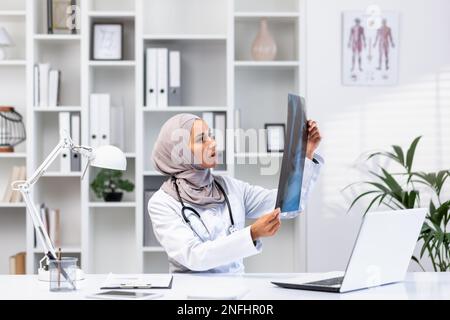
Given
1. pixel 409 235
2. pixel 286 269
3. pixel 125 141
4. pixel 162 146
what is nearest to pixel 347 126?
pixel 286 269

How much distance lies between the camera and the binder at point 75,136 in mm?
4352

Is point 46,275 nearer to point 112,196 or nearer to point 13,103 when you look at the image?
point 112,196

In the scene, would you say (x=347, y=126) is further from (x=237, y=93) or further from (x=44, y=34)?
(x=44, y=34)

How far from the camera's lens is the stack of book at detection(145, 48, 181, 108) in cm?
433

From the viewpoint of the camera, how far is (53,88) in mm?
4367

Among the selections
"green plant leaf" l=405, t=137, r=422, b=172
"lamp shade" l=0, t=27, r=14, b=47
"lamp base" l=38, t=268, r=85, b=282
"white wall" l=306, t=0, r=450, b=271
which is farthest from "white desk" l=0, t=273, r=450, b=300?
"lamp shade" l=0, t=27, r=14, b=47

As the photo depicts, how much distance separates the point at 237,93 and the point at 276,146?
0.42 metres

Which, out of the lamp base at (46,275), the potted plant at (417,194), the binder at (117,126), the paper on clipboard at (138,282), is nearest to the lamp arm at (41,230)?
the lamp base at (46,275)

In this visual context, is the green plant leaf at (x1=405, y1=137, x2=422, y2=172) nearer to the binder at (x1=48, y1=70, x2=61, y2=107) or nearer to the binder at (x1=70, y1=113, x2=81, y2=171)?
the binder at (x1=70, y1=113, x2=81, y2=171)

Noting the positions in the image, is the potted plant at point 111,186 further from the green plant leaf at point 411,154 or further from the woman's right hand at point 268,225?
the woman's right hand at point 268,225

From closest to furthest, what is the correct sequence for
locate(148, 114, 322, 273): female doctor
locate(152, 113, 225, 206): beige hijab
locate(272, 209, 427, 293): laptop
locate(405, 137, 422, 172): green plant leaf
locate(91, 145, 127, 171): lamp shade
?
locate(272, 209, 427, 293): laptop, locate(91, 145, 127, 171): lamp shade, locate(148, 114, 322, 273): female doctor, locate(152, 113, 225, 206): beige hijab, locate(405, 137, 422, 172): green plant leaf

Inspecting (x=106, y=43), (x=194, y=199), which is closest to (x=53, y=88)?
(x=106, y=43)

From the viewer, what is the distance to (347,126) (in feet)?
13.9

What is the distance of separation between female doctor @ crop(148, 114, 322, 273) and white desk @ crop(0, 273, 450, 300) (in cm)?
13
